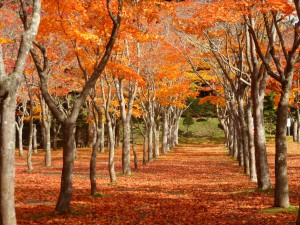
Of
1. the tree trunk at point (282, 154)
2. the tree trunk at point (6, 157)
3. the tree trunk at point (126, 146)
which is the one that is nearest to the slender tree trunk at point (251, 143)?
the tree trunk at point (282, 154)

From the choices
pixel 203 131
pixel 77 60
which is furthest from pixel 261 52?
pixel 203 131

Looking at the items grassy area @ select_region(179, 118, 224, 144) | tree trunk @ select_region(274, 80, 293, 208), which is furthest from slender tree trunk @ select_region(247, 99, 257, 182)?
grassy area @ select_region(179, 118, 224, 144)

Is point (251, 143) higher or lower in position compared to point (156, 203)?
higher

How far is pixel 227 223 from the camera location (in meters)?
9.99

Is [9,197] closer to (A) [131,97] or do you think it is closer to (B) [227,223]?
(B) [227,223]

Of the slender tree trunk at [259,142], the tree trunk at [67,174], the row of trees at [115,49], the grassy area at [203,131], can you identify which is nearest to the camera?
the row of trees at [115,49]

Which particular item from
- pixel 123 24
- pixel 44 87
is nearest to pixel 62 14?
pixel 123 24

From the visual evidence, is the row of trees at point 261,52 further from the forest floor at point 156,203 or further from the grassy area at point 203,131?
the grassy area at point 203,131

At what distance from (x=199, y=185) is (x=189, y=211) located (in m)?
7.35

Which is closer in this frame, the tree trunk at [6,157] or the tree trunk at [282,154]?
the tree trunk at [6,157]

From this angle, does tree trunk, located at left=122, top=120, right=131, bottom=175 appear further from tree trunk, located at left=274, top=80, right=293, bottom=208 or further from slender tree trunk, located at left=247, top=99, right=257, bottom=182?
tree trunk, located at left=274, top=80, right=293, bottom=208

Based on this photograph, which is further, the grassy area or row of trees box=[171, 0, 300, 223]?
the grassy area

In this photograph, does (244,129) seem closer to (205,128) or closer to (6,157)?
(6,157)

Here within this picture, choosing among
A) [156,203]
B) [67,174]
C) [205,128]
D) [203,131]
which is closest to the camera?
[67,174]
